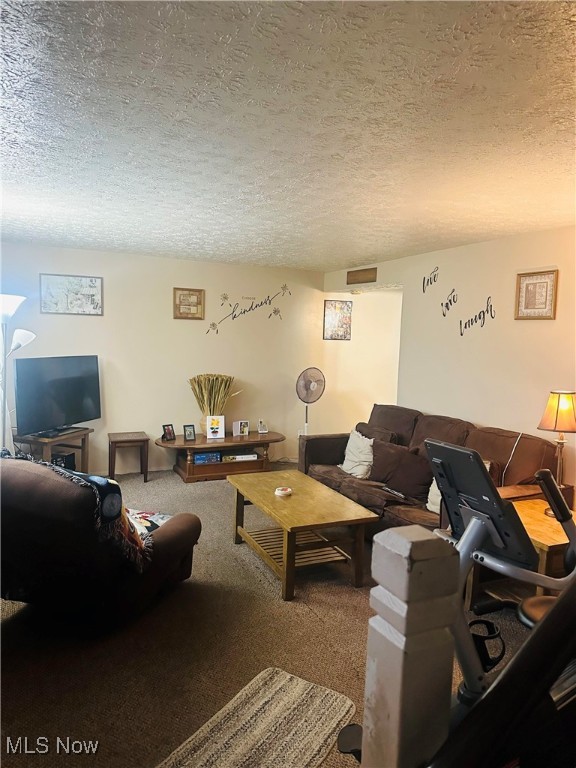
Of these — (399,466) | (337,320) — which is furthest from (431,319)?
(337,320)

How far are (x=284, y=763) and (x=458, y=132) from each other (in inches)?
96.9

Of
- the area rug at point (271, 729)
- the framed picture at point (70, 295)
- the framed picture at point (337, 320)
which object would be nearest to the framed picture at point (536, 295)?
the area rug at point (271, 729)

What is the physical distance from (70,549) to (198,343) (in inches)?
152

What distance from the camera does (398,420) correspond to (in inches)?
184

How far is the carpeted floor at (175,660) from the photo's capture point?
1.88 metres

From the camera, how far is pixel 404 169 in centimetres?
240

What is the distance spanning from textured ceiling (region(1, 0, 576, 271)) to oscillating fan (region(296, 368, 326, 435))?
227cm

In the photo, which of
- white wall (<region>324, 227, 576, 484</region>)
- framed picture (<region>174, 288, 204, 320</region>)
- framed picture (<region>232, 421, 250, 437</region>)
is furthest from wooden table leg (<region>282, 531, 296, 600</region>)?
framed picture (<region>174, 288, 204, 320</region>)

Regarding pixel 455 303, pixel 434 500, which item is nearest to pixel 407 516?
pixel 434 500

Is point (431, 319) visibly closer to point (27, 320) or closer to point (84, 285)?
point (84, 285)

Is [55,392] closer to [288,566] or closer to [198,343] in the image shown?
[198,343]

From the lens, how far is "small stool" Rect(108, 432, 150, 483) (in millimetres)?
5091

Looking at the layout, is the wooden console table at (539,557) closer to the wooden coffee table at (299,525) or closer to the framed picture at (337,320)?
the wooden coffee table at (299,525)

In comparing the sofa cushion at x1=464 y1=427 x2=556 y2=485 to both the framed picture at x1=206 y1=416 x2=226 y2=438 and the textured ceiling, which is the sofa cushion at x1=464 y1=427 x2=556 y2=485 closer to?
the textured ceiling
